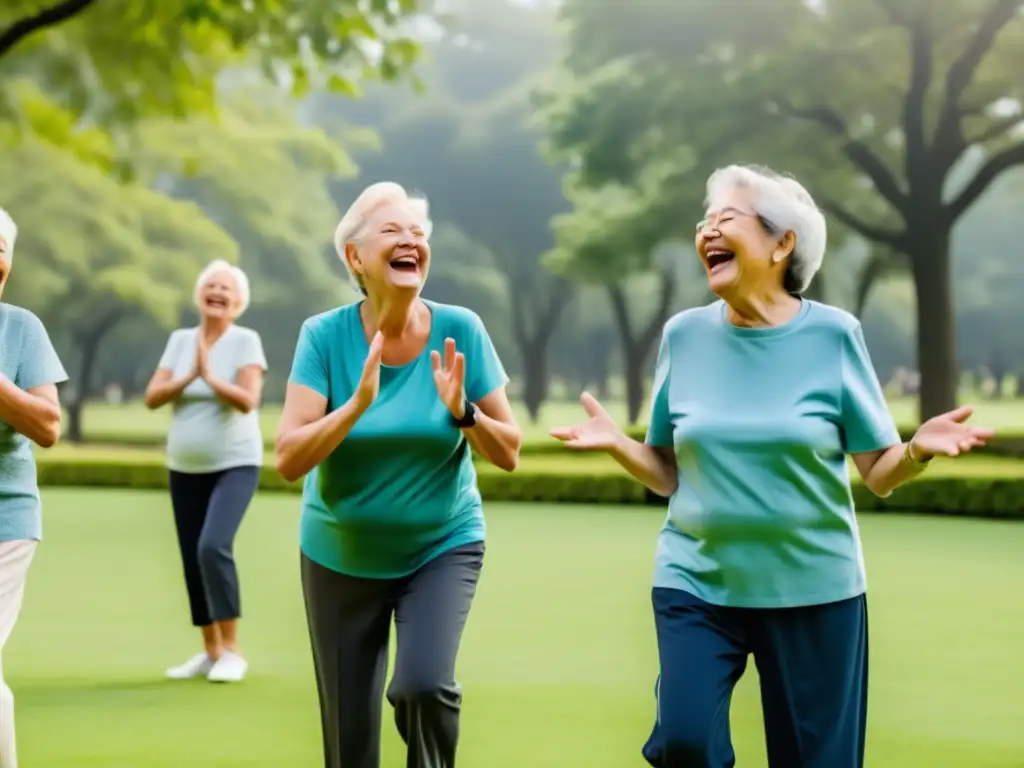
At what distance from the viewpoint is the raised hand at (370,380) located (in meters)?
4.43

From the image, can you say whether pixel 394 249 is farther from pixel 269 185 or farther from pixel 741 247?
pixel 269 185

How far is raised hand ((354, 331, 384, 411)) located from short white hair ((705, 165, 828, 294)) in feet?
3.39

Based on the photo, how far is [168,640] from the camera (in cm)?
988

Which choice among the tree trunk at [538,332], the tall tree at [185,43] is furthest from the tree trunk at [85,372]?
the tall tree at [185,43]

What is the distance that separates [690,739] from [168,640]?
6379 mm

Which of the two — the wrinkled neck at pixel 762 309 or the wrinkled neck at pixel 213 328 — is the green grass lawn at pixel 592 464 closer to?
the wrinkled neck at pixel 213 328

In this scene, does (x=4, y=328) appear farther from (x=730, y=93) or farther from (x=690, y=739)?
(x=730, y=93)

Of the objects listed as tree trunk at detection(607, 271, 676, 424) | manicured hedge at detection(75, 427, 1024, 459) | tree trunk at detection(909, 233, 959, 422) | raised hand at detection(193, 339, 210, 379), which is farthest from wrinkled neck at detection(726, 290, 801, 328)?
tree trunk at detection(607, 271, 676, 424)


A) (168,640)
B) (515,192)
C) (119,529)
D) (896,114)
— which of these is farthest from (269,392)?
(168,640)

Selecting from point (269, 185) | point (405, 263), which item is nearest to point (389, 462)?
point (405, 263)

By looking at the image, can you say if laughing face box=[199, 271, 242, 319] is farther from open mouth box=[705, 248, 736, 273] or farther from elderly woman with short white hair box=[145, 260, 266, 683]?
open mouth box=[705, 248, 736, 273]

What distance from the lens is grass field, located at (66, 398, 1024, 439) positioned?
213 ft

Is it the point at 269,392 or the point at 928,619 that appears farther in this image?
the point at 269,392

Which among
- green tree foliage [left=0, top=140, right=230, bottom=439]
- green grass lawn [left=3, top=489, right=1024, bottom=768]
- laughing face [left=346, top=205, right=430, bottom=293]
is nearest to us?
laughing face [left=346, top=205, right=430, bottom=293]
